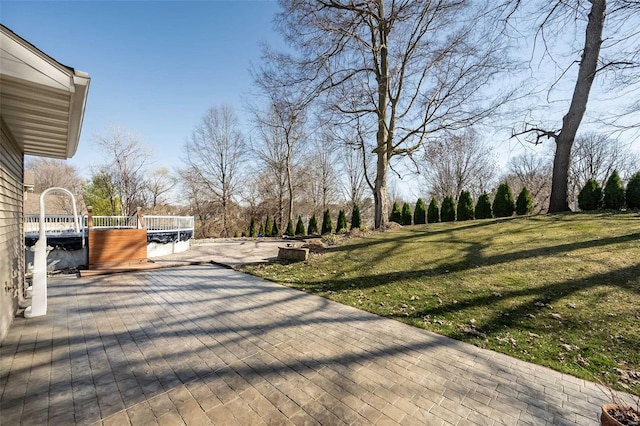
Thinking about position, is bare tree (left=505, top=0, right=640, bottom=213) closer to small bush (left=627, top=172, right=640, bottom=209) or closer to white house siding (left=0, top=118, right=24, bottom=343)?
small bush (left=627, top=172, right=640, bottom=209)

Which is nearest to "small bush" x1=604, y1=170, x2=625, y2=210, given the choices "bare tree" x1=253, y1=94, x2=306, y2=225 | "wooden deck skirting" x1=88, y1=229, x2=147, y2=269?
"wooden deck skirting" x1=88, y1=229, x2=147, y2=269

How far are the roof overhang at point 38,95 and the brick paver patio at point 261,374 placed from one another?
267 cm

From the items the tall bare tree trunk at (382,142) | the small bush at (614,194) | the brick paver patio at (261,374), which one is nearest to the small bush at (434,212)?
the tall bare tree trunk at (382,142)

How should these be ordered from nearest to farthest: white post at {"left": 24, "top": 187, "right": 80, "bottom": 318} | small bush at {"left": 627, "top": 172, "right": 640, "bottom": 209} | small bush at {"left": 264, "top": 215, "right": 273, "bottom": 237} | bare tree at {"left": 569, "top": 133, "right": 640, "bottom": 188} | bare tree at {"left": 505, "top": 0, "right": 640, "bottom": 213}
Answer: white post at {"left": 24, "top": 187, "right": 80, "bottom": 318}, bare tree at {"left": 505, "top": 0, "right": 640, "bottom": 213}, small bush at {"left": 627, "top": 172, "right": 640, "bottom": 209}, small bush at {"left": 264, "top": 215, "right": 273, "bottom": 237}, bare tree at {"left": 569, "top": 133, "right": 640, "bottom": 188}

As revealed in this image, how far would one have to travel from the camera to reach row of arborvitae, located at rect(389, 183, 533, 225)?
1199 centimetres

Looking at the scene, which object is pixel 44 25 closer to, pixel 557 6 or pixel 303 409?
pixel 303 409

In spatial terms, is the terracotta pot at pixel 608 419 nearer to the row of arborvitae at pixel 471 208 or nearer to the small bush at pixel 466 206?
the row of arborvitae at pixel 471 208

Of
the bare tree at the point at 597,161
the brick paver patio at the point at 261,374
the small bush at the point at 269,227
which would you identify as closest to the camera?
the brick paver patio at the point at 261,374

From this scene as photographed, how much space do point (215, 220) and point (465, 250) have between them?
21531mm

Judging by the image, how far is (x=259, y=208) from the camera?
24.6 m

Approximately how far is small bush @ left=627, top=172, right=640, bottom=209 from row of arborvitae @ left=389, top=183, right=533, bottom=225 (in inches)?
116

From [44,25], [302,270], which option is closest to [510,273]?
[302,270]

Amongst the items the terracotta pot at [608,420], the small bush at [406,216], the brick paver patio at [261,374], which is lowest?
the brick paver patio at [261,374]

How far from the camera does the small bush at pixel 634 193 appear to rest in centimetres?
880
